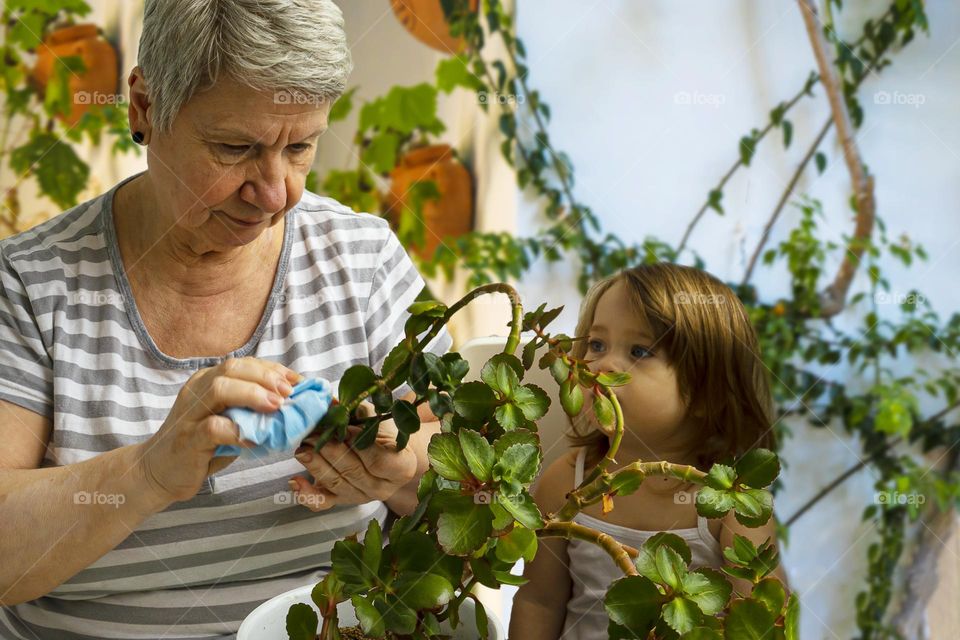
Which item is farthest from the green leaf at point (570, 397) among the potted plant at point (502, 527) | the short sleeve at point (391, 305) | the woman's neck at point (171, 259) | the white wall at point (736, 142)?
the white wall at point (736, 142)

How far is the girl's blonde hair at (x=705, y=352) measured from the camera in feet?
3.81

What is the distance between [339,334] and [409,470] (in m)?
0.29

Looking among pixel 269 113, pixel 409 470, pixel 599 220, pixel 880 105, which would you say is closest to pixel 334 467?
pixel 409 470

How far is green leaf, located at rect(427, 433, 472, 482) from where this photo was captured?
0.67 meters

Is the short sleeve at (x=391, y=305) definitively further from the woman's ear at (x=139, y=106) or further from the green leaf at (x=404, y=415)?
the green leaf at (x=404, y=415)

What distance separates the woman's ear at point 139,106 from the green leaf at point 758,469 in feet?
2.55

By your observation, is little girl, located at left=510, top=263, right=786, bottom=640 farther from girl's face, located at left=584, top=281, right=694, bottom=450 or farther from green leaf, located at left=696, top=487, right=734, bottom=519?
green leaf, located at left=696, top=487, right=734, bottom=519

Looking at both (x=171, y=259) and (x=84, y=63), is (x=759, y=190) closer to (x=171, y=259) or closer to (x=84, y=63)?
(x=171, y=259)

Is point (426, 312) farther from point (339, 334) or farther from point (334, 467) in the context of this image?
point (339, 334)

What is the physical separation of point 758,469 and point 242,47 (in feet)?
2.19

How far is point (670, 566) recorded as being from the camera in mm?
638

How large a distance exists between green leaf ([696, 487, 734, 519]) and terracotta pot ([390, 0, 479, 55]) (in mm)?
2228

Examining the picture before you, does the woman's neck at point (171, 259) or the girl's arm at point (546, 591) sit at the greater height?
the woman's neck at point (171, 259)

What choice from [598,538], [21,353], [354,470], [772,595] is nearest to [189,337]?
[21,353]
